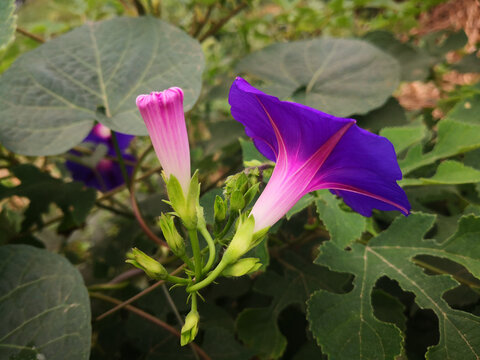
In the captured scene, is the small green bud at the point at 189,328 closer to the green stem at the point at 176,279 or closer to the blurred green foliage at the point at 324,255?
the green stem at the point at 176,279

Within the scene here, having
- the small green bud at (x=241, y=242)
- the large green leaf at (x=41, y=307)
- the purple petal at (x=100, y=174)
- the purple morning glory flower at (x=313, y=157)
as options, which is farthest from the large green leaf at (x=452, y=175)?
the purple petal at (x=100, y=174)

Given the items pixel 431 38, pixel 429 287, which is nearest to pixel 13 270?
pixel 429 287

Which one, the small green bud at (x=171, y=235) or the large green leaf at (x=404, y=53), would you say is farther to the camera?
the large green leaf at (x=404, y=53)

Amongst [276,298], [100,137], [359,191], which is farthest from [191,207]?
[100,137]

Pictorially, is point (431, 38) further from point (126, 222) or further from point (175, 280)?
point (175, 280)

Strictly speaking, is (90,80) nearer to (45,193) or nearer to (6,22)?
(6,22)

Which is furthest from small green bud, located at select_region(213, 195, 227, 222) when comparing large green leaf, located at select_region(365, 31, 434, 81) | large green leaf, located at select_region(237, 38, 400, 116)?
large green leaf, located at select_region(365, 31, 434, 81)
